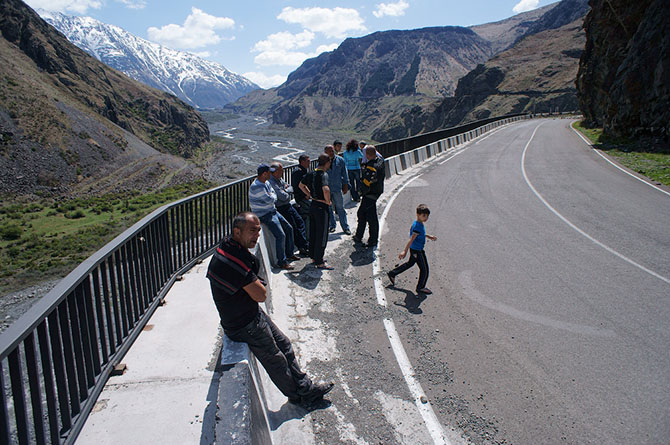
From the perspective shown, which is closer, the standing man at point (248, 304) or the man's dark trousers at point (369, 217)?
the standing man at point (248, 304)

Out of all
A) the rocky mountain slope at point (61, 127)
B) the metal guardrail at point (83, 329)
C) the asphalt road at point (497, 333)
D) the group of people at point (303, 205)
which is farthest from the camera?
the rocky mountain slope at point (61, 127)

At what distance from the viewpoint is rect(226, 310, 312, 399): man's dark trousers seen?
147 inches

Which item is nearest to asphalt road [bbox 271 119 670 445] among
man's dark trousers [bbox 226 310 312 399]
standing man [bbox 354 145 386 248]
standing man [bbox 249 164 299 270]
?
man's dark trousers [bbox 226 310 312 399]

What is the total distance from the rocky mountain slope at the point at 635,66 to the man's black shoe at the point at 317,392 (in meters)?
24.7

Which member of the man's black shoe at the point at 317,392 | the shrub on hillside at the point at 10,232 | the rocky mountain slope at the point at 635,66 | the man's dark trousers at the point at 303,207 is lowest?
the shrub on hillside at the point at 10,232

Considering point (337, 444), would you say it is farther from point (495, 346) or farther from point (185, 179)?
point (185, 179)

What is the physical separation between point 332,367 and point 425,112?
549ft

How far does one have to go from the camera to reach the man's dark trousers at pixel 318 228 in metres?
7.54

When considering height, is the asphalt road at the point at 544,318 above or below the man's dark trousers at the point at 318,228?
below

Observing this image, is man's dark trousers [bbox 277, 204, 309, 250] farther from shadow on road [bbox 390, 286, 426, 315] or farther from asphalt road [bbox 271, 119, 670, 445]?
shadow on road [bbox 390, 286, 426, 315]

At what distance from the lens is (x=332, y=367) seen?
4875 mm

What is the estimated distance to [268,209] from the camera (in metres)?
7.04

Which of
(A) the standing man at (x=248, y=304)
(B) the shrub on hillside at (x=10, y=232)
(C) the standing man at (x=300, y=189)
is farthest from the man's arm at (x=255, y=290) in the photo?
(B) the shrub on hillside at (x=10, y=232)

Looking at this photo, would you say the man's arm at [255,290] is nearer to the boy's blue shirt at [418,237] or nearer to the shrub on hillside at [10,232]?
the boy's blue shirt at [418,237]
